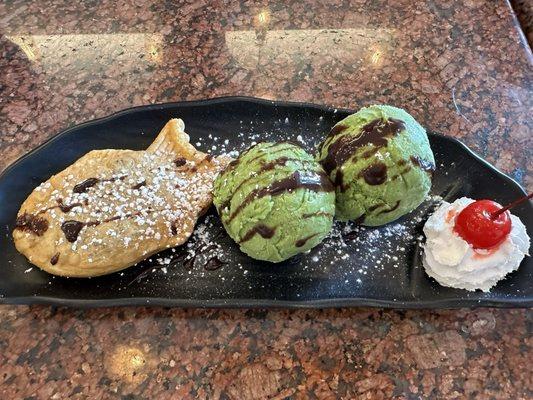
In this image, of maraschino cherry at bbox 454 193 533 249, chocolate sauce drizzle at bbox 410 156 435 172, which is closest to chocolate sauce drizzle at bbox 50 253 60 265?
chocolate sauce drizzle at bbox 410 156 435 172

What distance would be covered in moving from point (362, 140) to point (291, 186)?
0.20 m

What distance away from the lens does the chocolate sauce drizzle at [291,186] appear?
Answer: 39.6 inches

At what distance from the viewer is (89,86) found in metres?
1.54

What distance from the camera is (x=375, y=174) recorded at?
1.04m

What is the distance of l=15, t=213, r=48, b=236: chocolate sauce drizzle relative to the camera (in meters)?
1.10

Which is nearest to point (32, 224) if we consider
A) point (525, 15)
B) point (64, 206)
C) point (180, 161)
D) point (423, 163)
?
point (64, 206)

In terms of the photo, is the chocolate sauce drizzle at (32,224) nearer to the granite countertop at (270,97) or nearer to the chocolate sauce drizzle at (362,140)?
the granite countertop at (270,97)

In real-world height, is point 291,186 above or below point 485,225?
above

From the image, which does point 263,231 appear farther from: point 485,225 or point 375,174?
point 485,225

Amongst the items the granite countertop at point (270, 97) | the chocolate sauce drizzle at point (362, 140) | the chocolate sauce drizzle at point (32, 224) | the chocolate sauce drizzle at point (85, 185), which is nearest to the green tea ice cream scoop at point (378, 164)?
the chocolate sauce drizzle at point (362, 140)

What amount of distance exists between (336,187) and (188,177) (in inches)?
14.8

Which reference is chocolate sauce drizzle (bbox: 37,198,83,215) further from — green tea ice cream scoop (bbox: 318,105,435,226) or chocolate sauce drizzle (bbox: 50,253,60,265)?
green tea ice cream scoop (bbox: 318,105,435,226)

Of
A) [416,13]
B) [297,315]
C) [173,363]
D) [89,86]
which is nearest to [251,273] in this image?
[297,315]

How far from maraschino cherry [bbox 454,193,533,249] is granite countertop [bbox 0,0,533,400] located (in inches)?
7.1
